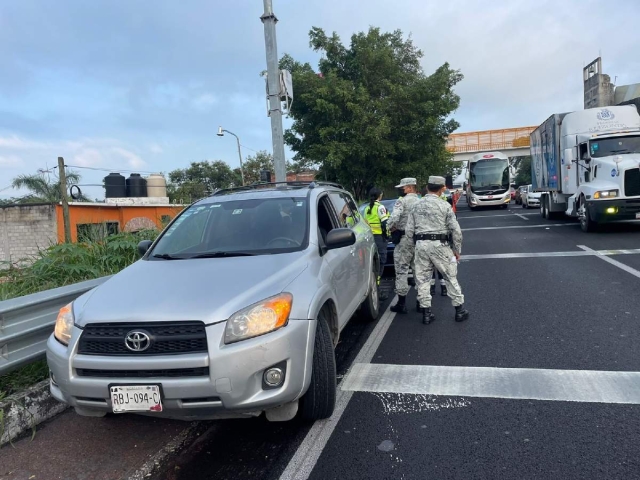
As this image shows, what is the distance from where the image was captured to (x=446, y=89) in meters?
22.5

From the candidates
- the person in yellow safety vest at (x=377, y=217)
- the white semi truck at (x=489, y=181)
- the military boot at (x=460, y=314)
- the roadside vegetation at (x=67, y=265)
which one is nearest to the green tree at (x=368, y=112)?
the white semi truck at (x=489, y=181)

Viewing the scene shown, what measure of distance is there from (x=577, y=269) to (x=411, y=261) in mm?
3730

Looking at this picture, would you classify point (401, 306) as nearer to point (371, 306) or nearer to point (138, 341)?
point (371, 306)

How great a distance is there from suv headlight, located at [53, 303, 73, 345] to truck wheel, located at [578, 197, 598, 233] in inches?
530

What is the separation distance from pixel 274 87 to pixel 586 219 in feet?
30.9

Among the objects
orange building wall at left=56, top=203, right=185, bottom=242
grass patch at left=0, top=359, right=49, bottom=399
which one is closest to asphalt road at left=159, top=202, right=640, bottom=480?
grass patch at left=0, top=359, right=49, bottom=399

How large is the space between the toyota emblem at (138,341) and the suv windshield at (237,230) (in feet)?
3.85

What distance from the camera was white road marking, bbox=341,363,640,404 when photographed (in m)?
3.66

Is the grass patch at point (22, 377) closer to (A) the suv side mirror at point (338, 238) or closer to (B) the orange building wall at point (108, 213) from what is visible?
(A) the suv side mirror at point (338, 238)

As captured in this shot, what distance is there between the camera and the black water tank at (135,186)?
19094 millimetres

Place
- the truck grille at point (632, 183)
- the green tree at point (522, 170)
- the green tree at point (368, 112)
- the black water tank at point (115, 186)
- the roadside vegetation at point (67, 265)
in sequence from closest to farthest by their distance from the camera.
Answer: the roadside vegetation at point (67, 265)
the truck grille at point (632, 183)
the black water tank at point (115, 186)
the green tree at point (368, 112)
the green tree at point (522, 170)

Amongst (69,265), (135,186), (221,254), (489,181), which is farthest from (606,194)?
(489,181)

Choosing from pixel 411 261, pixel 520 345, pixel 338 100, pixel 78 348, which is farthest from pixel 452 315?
pixel 338 100

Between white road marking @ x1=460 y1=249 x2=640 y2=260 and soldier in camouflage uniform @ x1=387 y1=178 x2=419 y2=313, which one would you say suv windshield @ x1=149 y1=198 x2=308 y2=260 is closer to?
soldier in camouflage uniform @ x1=387 y1=178 x2=419 y2=313
